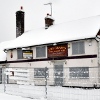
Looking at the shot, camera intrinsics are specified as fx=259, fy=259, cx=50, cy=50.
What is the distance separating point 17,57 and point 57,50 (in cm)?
A: 642

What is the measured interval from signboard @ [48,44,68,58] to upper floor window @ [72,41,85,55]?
3.15 ft

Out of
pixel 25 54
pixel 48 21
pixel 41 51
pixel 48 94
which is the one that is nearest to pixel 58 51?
pixel 41 51

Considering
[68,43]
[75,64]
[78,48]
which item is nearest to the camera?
[78,48]

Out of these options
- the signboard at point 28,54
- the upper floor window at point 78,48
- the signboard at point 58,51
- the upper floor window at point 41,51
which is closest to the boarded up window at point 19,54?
→ the signboard at point 28,54

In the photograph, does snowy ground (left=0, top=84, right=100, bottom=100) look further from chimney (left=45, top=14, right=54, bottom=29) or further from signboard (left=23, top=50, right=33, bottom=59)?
chimney (left=45, top=14, right=54, bottom=29)

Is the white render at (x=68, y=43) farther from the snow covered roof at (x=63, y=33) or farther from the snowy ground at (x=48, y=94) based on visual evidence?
the snowy ground at (x=48, y=94)

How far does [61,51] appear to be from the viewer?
84.4 feet

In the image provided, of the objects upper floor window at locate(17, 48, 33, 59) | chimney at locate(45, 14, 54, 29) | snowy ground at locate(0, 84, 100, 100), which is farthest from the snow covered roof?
snowy ground at locate(0, 84, 100, 100)

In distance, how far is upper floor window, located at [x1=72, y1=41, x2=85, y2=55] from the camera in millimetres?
23922

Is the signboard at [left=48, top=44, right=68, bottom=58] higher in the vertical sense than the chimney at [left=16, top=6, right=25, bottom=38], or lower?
lower

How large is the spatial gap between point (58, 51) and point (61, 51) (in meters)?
0.38

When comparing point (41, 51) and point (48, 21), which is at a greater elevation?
point (48, 21)

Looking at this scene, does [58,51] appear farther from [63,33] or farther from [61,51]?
[63,33]

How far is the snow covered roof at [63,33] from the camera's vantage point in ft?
80.6
